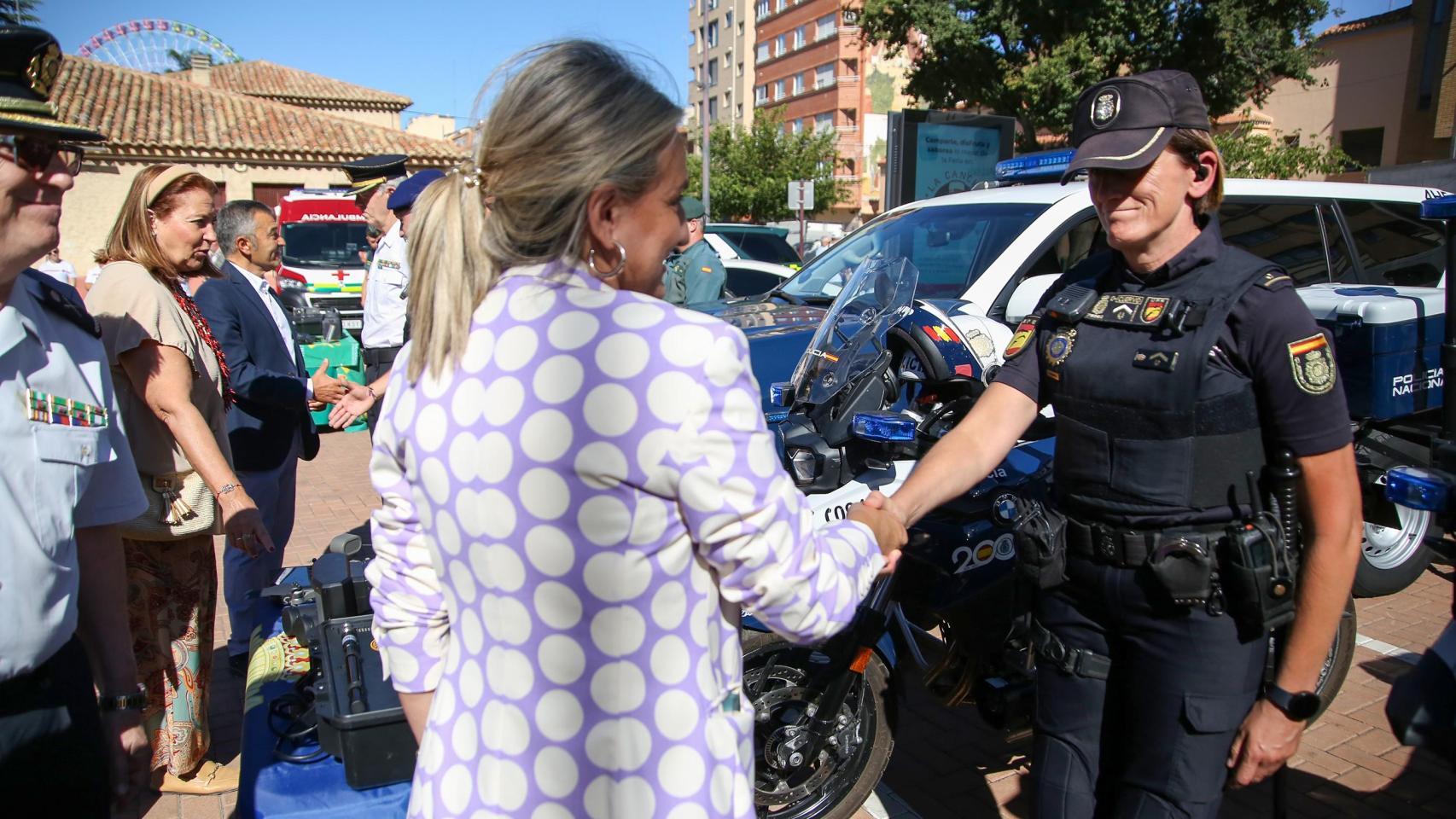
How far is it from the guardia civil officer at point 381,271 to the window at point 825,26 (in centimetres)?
5503

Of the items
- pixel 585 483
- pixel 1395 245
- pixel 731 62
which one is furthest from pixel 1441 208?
pixel 731 62

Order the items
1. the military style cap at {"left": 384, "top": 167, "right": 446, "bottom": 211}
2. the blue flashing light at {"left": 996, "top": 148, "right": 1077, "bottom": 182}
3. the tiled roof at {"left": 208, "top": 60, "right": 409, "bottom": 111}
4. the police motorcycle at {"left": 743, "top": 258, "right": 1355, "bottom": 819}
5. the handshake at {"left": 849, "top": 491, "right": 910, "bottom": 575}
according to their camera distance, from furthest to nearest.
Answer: the tiled roof at {"left": 208, "top": 60, "right": 409, "bottom": 111} → the blue flashing light at {"left": 996, "top": 148, "right": 1077, "bottom": 182} → the military style cap at {"left": 384, "top": 167, "right": 446, "bottom": 211} → the police motorcycle at {"left": 743, "top": 258, "right": 1355, "bottom": 819} → the handshake at {"left": 849, "top": 491, "right": 910, "bottom": 575}

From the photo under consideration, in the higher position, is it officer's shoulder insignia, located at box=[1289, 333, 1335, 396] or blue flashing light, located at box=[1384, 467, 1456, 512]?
officer's shoulder insignia, located at box=[1289, 333, 1335, 396]

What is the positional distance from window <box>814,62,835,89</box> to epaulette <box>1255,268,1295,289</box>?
5882cm

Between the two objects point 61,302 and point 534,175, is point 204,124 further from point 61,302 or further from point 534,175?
point 534,175

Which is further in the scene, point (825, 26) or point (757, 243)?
point (825, 26)

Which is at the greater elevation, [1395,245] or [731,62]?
[731,62]

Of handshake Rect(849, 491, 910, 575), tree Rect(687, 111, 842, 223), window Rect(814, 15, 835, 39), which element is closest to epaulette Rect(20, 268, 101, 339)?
handshake Rect(849, 491, 910, 575)

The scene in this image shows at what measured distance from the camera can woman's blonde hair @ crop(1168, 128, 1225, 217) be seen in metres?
2.01

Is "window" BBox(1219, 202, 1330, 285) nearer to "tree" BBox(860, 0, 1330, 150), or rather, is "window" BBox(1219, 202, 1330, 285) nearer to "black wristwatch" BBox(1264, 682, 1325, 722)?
"black wristwatch" BBox(1264, 682, 1325, 722)

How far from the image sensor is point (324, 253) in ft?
44.6

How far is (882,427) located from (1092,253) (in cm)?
→ 266

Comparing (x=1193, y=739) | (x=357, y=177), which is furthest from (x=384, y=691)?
(x=357, y=177)

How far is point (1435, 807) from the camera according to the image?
327 cm
